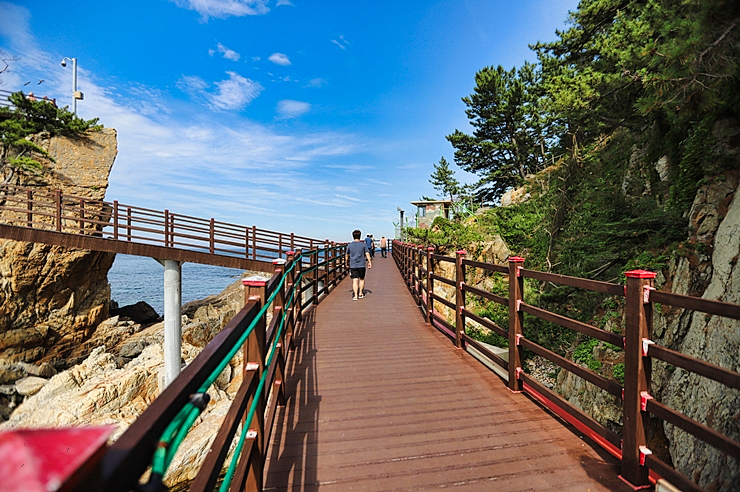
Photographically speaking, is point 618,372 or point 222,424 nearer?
point 222,424

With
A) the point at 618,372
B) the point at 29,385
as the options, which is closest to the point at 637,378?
the point at 618,372

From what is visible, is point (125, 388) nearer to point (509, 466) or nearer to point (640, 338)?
point (509, 466)

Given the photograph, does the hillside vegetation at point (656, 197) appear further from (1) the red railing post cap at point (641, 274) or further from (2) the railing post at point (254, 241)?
(2) the railing post at point (254, 241)

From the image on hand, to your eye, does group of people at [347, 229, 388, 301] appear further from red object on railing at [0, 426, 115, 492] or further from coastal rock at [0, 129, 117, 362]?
coastal rock at [0, 129, 117, 362]

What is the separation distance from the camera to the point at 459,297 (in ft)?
17.2

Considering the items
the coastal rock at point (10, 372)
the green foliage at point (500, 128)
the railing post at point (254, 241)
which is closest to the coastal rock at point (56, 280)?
the coastal rock at point (10, 372)

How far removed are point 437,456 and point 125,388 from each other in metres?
11.1

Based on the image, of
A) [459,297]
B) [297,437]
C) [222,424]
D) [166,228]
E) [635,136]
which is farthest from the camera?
[166,228]

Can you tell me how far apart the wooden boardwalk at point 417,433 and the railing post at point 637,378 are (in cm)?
14

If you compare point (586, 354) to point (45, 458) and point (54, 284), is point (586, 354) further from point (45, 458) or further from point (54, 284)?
point (54, 284)

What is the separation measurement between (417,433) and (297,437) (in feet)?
3.29

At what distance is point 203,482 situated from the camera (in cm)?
130

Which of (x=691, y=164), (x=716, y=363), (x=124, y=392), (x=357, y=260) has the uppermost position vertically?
(x=691, y=164)

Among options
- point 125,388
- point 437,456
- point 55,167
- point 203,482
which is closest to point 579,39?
point 437,456
